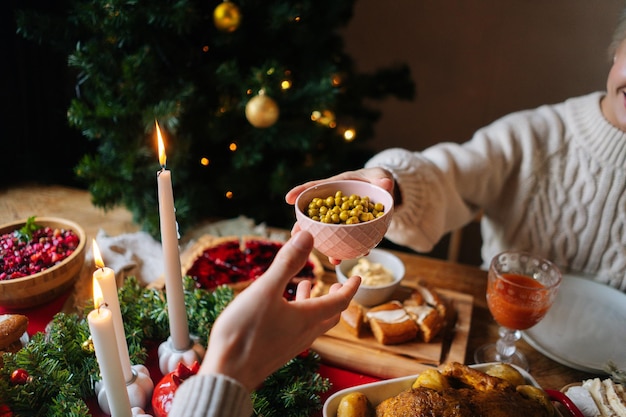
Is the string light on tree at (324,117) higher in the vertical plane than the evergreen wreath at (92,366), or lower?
higher

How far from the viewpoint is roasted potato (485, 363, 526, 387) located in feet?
2.66

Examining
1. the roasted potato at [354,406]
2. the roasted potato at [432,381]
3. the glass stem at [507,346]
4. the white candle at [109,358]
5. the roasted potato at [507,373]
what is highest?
the white candle at [109,358]

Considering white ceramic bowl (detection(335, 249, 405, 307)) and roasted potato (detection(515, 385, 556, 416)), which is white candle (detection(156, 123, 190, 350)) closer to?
white ceramic bowl (detection(335, 249, 405, 307))

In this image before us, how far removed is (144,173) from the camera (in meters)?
1.49

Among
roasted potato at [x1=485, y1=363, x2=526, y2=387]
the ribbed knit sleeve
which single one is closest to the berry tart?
roasted potato at [x1=485, y1=363, x2=526, y2=387]

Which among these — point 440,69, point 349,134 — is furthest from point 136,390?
point 440,69

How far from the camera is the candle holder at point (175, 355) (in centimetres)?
86

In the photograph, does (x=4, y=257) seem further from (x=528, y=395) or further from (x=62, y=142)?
(x=528, y=395)

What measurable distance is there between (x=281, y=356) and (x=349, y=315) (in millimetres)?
494

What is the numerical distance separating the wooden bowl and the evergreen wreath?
16cm

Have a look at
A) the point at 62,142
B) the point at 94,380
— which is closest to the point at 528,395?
the point at 94,380

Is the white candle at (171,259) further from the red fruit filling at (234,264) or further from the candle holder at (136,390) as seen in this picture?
the red fruit filling at (234,264)

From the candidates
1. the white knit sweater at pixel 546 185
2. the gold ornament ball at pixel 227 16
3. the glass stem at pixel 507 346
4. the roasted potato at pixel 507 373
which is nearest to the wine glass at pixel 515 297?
the glass stem at pixel 507 346

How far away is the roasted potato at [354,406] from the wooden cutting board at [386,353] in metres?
0.20
